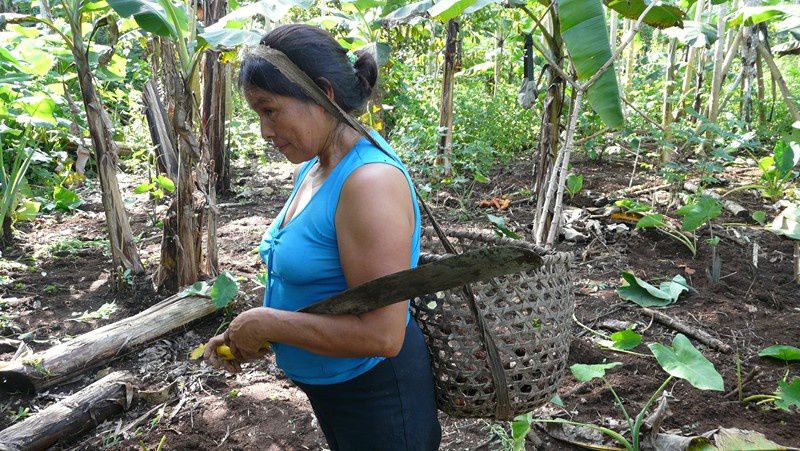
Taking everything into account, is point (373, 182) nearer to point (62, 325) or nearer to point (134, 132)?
point (62, 325)

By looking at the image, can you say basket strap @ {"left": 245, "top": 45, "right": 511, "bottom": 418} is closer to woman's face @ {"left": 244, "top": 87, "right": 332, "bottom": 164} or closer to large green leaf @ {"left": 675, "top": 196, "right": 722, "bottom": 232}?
woman's face @ {"left": 244, "top": 87, "right": 332, "bottom": 164}

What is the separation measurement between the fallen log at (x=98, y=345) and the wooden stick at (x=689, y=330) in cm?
252

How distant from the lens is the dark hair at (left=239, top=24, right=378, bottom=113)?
1351 mm

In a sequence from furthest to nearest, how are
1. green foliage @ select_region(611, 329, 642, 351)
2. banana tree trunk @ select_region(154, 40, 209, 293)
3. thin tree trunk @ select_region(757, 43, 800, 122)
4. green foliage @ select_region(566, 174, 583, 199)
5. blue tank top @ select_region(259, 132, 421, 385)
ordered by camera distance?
thin tree trunk @ select_region(757, 43, 800, 122), green foliage @ select_region(566, 174, 583, 199), banana tree trunk @ select_region(154, 40, 209, 293), green foliage @ select_region(611, 329, 642, 351), blue tank top @ select_region(259, 132, 421, 385)

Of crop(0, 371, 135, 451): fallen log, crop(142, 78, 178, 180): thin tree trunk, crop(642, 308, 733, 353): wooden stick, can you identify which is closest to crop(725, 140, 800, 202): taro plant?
crop(642, 308, 733, 353): wooden stick

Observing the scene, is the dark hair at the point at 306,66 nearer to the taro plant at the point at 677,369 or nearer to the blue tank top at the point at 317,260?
the blue tank top at the point at 317,260

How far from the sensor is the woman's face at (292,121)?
1.37 metres

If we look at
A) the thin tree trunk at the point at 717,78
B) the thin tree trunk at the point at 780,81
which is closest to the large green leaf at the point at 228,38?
the thin tree trunk at the point at 717,78

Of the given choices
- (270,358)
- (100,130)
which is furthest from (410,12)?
(270,358)

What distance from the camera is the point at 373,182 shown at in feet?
4.10

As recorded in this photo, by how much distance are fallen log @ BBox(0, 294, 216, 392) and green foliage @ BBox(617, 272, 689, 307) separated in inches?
94.5

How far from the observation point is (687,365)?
7.57 ft

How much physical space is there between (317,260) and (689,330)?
2.69 m

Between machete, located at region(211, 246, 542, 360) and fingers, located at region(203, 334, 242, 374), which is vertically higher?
machete, located at region(211, 246, 542, 360)
